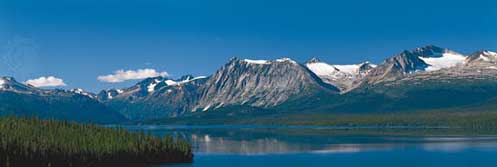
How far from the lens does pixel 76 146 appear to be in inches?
4323

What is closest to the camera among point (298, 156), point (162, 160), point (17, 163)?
point (17, 163)

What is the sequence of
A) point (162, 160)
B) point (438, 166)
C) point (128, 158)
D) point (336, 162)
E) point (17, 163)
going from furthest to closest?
point (336, 162)
point (438, 166)
point (162, 160)
point (128, 158)
point (17, 163)

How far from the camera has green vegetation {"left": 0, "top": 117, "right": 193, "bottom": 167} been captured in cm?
10075

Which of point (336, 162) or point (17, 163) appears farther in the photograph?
point (336, 162)

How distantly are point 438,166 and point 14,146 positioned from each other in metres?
77.2

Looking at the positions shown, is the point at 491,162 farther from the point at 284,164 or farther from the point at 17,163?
the point at 17,163

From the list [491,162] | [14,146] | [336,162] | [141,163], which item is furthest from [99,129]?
[491,162]

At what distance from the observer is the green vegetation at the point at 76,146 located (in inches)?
3967

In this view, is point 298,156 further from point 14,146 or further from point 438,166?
point 14,146

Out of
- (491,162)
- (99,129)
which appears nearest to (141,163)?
(99,129)

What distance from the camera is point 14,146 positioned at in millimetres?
99625

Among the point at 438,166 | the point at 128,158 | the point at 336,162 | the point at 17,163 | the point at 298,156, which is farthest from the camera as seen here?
the point at 298,156

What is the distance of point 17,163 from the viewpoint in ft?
322

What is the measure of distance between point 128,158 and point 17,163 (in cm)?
2511
